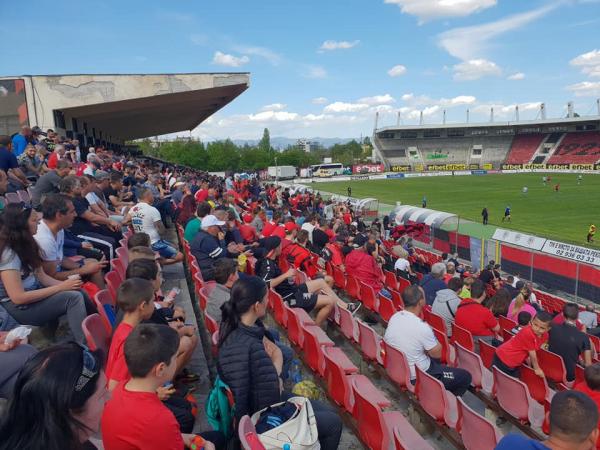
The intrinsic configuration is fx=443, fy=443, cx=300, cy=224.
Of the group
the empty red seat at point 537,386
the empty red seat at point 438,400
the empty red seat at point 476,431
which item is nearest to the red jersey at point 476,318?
the empty red seat at point 537,386

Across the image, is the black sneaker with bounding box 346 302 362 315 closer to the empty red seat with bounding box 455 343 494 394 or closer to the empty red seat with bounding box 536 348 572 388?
the empty red seat with bounding box 455 343 494 394

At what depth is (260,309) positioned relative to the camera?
3.02 m

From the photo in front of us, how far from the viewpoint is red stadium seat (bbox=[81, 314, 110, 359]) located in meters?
3.22

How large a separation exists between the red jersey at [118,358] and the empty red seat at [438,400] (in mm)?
2583

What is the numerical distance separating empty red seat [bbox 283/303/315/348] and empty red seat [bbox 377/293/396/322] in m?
1.63

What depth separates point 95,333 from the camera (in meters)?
3.39

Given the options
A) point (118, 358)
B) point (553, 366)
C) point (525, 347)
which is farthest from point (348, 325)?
point (118, 358)

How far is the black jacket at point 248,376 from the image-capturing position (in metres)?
2.77

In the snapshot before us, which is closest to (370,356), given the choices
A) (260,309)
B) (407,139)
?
(260,309)

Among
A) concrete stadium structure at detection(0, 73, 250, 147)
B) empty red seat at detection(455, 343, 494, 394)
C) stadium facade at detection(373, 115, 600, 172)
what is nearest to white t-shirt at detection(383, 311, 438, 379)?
empty red seat at detection(455, 343, 494, 394)

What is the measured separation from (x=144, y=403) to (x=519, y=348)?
4.20 metres

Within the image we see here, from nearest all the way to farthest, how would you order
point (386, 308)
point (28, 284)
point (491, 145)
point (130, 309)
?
point (130, 309)
point (28, 284)
point (386, 308)
point (491, 145)

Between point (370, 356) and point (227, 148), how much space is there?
86.0m

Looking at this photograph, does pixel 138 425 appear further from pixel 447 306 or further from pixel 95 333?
pixel 447 306
